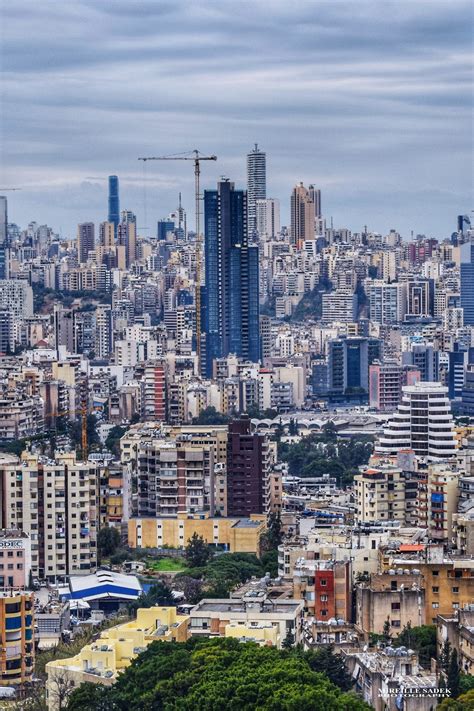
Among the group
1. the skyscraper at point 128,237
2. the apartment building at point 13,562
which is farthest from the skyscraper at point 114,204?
the apartment building at point 13,562

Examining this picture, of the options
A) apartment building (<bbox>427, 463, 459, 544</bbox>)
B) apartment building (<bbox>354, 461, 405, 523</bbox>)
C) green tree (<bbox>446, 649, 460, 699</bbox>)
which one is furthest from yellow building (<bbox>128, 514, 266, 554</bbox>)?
green tree (<bbox>446, 649, 460, 699</bbox>)

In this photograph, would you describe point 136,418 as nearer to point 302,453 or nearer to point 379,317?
point 302,453

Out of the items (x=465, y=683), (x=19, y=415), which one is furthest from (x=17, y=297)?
(x=465, y=683)

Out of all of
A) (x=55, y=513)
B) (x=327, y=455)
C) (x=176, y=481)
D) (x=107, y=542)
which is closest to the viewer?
(x=55, y=513)

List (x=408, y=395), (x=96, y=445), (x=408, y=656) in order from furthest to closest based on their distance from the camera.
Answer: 1. (x=96, y=445)
2. (x=408, y=395)
3. (x=408, y=656)

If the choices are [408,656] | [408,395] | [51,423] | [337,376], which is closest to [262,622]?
[408,656]

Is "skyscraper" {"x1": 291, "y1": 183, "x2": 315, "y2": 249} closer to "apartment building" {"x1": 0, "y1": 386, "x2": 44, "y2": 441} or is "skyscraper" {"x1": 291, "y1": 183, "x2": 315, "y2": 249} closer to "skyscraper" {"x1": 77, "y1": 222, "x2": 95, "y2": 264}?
"skyscraper" {"x1": 77, "y1": 222, "x2": 95, "y2": 264}

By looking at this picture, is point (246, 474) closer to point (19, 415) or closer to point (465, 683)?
point (19, 415)
